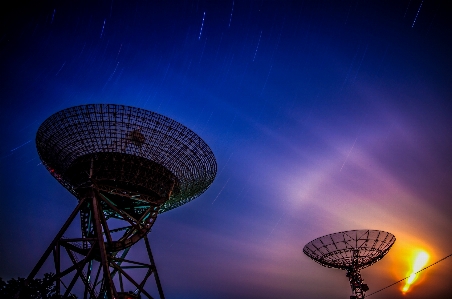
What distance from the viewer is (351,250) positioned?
89.1ft

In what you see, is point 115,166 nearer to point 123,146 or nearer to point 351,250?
point 123,146

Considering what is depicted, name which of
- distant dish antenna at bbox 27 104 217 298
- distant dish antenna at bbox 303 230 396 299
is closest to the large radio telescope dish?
distant dish antenna at bbox 27 104 217 298

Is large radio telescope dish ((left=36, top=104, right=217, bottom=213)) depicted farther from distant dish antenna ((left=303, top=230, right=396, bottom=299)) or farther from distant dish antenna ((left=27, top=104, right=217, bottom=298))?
distant dish antenna ((left=303, top=230, right=396, bottom=299))

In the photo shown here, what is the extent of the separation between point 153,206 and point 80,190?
5.02 metres

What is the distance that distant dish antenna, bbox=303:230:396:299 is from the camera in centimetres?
2516

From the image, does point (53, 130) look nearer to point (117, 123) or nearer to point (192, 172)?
point (117, 123)

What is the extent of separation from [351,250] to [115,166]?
23681mm

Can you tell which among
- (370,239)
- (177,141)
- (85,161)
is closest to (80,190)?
(85,161)

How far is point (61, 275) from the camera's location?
1580 centimetres

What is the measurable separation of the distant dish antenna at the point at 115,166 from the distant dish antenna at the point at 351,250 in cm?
1478

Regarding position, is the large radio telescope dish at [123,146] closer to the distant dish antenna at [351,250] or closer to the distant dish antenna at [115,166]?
the distant dish antenna at [115,166]

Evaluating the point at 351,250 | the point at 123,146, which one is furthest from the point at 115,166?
the point at 351,250

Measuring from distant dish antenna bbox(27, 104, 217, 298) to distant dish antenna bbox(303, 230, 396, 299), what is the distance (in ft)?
48.5

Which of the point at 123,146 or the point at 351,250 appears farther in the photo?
the point at 351,250
